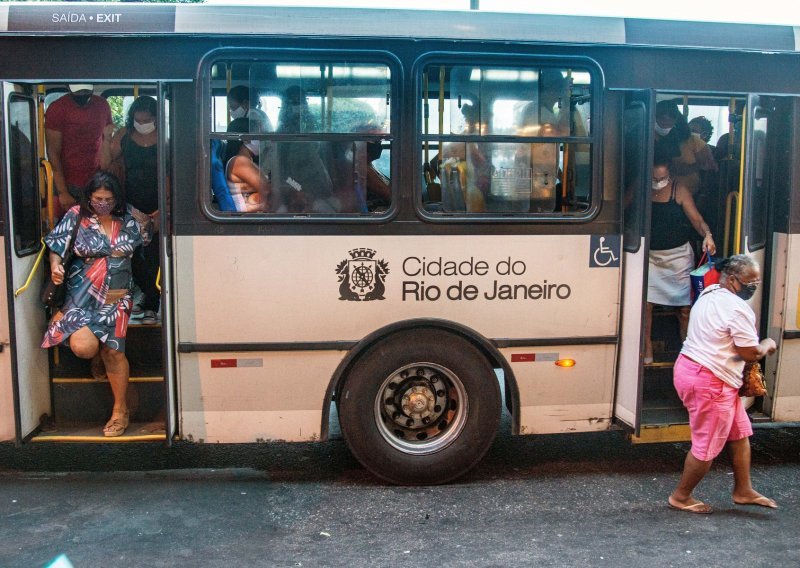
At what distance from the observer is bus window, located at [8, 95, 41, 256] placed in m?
4.82

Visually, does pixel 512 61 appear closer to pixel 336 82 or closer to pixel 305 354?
pixel 336 82

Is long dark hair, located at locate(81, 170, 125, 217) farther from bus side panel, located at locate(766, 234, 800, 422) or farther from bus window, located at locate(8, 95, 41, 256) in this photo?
bus side panel, located at locate(766, 234, 800, 422)

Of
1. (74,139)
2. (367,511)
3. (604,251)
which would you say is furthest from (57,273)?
(604,251)

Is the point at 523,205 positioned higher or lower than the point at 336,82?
lower

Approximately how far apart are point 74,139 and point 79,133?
5 centimetres

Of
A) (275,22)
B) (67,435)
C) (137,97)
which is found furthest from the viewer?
(137,97)

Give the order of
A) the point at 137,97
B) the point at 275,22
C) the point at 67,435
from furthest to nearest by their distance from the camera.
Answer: the point at 137,97
the point at 67,435
the point at 275,22

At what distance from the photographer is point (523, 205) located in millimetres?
5070

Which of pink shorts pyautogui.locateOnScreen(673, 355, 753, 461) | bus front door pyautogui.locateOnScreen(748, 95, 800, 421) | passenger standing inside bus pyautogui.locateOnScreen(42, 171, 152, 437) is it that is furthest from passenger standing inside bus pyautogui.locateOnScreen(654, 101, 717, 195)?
passenger standing inside bus pyautogui.locateOnScreen(42, 171, 152, 437)

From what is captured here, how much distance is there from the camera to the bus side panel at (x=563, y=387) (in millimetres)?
5105

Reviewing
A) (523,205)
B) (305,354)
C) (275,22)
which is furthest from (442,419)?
(275,22)

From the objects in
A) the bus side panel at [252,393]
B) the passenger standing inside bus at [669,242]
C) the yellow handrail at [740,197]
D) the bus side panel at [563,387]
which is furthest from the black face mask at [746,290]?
the bus side panel at [252,393]

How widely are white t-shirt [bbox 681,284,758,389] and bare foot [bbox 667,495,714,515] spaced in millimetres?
730

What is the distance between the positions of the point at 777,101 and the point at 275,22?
3113mm
